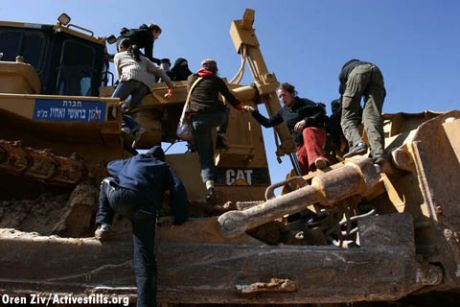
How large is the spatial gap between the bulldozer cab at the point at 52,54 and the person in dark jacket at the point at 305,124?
258 cm

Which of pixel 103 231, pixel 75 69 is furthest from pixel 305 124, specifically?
pixel 75 69

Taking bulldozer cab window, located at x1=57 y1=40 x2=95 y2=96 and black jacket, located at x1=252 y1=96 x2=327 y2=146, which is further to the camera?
bulldozer cab window, located at x1=57 y1=40 x2=95 y2=96

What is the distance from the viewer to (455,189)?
12.4ft

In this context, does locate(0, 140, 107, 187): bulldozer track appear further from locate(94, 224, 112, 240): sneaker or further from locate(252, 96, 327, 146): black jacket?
locate(252, 96, 327, 146): black jacket

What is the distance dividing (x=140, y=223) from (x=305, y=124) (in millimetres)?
2225

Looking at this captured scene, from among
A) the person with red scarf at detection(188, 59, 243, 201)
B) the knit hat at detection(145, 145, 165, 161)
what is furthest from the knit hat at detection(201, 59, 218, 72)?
the knit hat at detection(145, 145, 165, 161)

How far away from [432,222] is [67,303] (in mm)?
2899

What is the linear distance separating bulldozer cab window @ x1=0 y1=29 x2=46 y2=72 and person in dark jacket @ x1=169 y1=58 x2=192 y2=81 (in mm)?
1900

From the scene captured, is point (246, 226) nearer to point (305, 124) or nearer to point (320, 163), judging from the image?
point (320, 163)

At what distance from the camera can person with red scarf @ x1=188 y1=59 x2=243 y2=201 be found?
4.91 m

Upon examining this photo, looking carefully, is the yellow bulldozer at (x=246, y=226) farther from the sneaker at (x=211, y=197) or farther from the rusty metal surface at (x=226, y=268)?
the sneaker at (x=211, y=197)

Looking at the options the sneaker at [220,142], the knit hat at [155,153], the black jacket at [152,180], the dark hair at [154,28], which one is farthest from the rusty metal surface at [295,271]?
the dark hair at [154,28]

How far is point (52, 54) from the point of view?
6254 millimetres

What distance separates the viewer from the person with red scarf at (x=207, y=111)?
4914mm
